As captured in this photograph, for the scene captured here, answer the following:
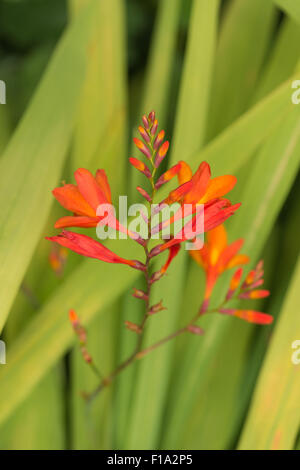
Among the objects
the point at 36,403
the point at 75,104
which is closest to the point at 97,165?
the point at 75,104

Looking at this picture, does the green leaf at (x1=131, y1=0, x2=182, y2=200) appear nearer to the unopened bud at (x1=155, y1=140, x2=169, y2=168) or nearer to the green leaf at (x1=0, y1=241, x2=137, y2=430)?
the green leaf at (x1=0, y1=241, x2=137, y2=430)

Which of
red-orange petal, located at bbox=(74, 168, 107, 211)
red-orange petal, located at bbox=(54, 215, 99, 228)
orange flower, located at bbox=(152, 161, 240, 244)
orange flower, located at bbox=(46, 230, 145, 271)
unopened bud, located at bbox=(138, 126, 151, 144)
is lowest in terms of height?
orange flower, located at bbox=(46, 230, 145, 271)

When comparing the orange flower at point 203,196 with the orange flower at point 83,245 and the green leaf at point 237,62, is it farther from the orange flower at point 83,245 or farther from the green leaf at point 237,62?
the green leaf at point 237,62

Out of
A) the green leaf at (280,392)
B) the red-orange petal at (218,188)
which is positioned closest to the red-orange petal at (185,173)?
the red-orange petal at (218,188)

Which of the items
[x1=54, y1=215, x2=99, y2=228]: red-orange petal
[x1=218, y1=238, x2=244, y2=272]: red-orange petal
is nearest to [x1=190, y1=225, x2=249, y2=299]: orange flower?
[x1=218, y1=238, x2=244, y2=272]: red-orange petal

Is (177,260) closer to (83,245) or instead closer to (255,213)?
(255,213)

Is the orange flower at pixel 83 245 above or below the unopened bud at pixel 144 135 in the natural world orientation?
below

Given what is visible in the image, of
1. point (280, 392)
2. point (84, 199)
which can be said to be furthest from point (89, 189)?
point (280, 392)
